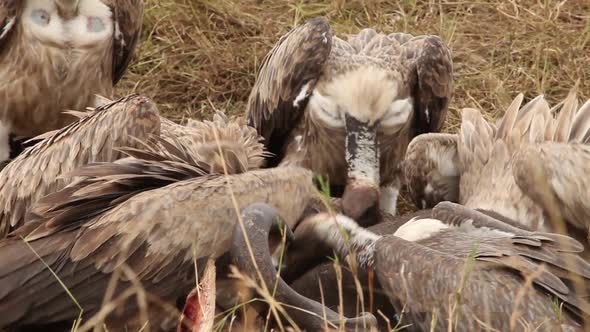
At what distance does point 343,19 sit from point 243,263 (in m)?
3.50

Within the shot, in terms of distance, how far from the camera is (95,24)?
594cm

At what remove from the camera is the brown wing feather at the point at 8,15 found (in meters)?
5.73

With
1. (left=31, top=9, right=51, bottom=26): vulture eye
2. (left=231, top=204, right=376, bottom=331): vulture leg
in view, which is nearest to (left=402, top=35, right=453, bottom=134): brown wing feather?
(left=31, top=9, right=51, bottom=26): vulture eye

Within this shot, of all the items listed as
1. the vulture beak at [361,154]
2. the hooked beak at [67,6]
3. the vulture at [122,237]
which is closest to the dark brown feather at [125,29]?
the hooked beak at [67,6]

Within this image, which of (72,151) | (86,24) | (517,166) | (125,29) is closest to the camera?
(72,151)

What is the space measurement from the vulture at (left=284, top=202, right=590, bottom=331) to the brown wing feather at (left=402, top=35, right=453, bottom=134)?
153 cm

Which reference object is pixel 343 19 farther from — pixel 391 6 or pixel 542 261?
pixel 542 261

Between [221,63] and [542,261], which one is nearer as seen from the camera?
[542,261]

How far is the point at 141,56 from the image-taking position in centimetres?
737

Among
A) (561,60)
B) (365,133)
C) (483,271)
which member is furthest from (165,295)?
(561,60)

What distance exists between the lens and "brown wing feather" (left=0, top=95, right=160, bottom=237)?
16.0 feet

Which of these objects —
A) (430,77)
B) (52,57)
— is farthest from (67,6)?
(430,77)

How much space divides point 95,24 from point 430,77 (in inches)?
60.0

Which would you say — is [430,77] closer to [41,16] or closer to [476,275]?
[41,16]
